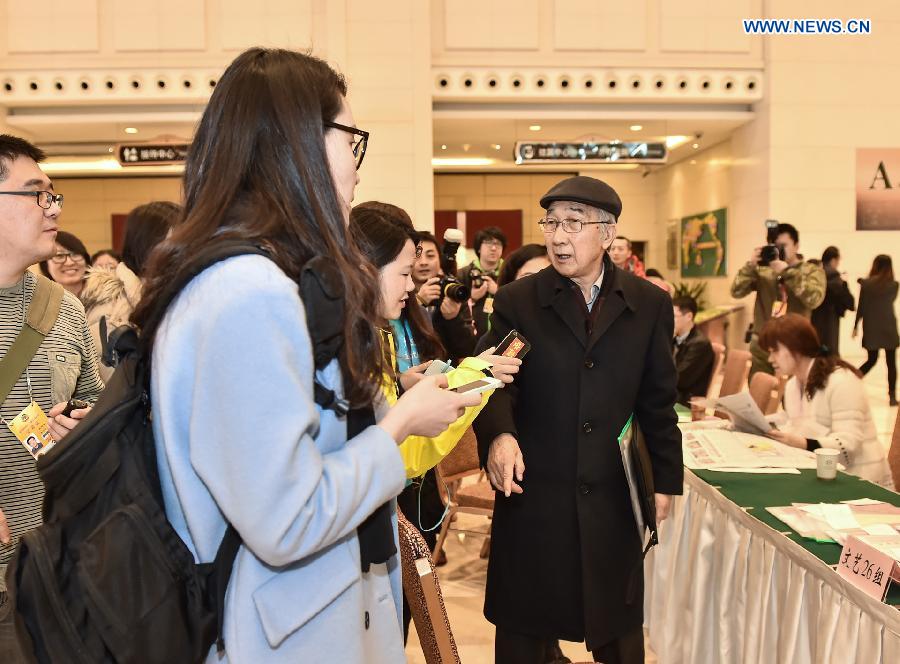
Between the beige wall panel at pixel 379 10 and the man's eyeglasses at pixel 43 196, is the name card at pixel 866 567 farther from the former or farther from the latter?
the beige wall panel at pixel 379 10

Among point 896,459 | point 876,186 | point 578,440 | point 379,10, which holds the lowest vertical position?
point 896,459

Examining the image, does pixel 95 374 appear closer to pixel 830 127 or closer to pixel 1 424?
pixel 1 424

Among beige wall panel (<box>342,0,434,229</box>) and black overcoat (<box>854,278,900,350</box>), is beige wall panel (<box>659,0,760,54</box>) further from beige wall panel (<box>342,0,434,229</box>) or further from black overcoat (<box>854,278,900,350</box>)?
black overcoat (<box>854,278,900,350</box>)

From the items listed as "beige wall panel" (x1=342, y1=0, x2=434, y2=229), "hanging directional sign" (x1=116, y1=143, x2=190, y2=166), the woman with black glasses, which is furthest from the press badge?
"hanging directional sign" (x1=116, y1=143, x2=190, y2=166)

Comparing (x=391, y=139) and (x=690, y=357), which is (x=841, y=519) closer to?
(x=690, y=357)

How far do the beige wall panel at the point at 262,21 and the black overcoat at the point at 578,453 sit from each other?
26.3ft

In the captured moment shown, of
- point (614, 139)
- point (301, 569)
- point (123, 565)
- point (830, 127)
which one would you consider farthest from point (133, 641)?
point (830, 127)

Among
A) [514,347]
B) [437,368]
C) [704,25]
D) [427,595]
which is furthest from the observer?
[704,25]

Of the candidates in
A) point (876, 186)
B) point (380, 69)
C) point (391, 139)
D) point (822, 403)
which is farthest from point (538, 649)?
point (876, 186)

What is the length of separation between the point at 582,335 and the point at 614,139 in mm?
8367

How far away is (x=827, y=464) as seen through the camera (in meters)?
2.35

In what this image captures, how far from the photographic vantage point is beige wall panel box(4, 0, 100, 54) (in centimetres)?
880

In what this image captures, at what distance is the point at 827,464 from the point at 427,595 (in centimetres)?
155

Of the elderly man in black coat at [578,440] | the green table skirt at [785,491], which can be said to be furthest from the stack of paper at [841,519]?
the elderly man in black coat at [578,440]
